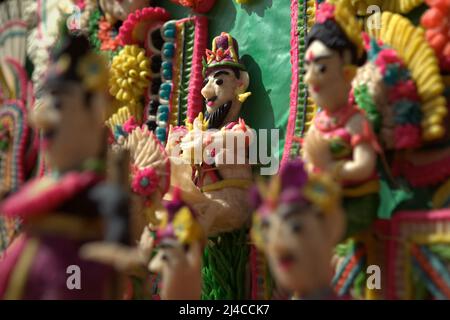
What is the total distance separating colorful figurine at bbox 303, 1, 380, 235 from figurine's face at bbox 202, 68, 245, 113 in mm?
714

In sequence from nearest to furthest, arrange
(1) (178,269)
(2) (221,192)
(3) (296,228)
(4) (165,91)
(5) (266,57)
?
(3) (296,228), (1) (178,269), (2) (221,192), (5) (266,57), (4) (165,91)

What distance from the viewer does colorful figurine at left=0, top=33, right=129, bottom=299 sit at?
160 cm

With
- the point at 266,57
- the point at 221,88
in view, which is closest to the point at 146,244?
the point at 221,88

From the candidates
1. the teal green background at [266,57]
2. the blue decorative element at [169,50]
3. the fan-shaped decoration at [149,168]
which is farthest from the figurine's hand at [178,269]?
the blue decorative element at [169,50]

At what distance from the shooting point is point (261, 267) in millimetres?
2594

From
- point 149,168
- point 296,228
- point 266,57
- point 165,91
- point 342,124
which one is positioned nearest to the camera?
point 296,228

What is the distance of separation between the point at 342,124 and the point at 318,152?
134 mm

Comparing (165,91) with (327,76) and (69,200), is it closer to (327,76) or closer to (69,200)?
(327,76)

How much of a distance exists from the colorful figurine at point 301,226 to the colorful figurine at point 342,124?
1.15ft

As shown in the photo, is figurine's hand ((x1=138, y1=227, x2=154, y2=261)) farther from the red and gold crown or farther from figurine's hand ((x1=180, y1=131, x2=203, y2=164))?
the red and gold crown

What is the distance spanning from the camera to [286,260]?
5.19ft

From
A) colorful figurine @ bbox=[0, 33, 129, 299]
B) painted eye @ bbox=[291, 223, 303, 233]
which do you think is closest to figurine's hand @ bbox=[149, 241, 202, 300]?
colorful figurine @ bbox=[0, 33, 129, 299]

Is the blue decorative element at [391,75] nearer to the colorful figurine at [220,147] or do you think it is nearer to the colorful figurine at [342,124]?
the colorful figurine at [342,124]

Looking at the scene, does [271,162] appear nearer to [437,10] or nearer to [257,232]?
[437,10]
